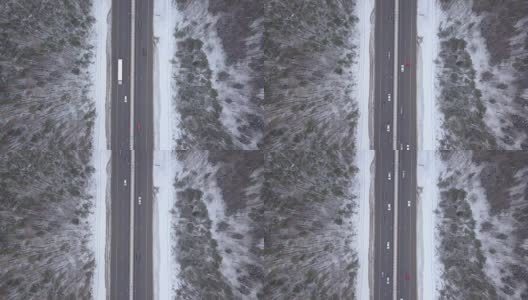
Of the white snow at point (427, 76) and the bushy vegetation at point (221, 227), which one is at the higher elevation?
the white snow at point (427, 76)

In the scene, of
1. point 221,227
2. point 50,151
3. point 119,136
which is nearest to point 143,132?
point 119,136

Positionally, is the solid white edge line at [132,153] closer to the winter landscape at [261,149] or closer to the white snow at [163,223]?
the winter landscape at [261,149]

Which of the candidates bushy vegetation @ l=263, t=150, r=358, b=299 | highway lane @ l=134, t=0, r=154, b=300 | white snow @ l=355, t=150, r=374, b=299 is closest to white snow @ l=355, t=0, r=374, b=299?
white snow @ l=355, t=150, r=374, b=299

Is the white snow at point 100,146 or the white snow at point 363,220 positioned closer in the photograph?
the white snow at point 100,146

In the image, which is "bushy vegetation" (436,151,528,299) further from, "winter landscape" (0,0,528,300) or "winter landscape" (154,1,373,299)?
"winter landscape" (154,1,373,299)

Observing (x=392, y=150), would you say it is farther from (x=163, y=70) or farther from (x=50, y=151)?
(x=50, y=151)

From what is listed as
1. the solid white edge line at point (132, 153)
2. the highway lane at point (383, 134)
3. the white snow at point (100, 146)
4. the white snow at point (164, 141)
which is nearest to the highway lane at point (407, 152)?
the highway lane at point (383, 134)
